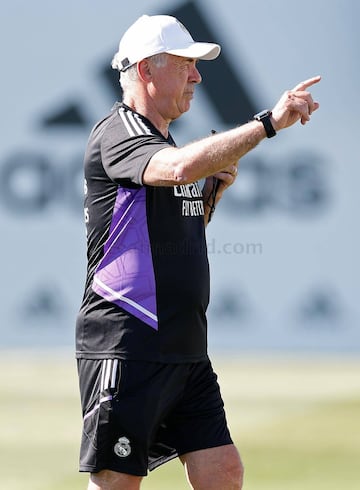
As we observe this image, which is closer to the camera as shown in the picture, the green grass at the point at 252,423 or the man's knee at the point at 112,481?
the man's knee at the point at 112,481

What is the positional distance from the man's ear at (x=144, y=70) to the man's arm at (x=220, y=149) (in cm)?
53

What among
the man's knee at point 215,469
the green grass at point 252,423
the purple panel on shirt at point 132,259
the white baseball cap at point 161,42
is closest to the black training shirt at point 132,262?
the purple panel on shirt at point 132,259

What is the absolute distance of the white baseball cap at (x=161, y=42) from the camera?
164 inches

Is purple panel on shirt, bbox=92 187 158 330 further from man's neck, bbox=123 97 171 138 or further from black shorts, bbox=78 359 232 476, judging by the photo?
man's neck, bbox=123 97 171 138

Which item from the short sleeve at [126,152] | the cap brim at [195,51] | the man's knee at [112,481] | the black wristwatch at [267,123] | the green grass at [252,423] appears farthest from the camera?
the green grass at [252,423]

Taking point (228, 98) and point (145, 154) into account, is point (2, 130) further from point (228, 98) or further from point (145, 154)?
point (145, 154)

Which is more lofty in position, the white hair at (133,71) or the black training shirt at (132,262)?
the white hair at (133,71)

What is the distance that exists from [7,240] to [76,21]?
7.39 ft

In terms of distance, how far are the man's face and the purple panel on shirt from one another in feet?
1.30

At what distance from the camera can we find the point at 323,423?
8.05m

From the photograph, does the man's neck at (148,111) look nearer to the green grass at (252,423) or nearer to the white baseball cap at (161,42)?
the white baseball cap at (161,42)

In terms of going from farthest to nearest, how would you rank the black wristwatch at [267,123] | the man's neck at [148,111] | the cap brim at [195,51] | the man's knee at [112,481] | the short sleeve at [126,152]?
1. the man's neck at [148,111]
2. the cap brim at [195,51]
3. the man's knee at [112,481]
4. the short sleeve at [126,152]
5. the black wristwatch at [267,123]

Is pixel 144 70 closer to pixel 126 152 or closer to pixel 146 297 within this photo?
pixel 126 152

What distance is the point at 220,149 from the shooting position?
373cm
